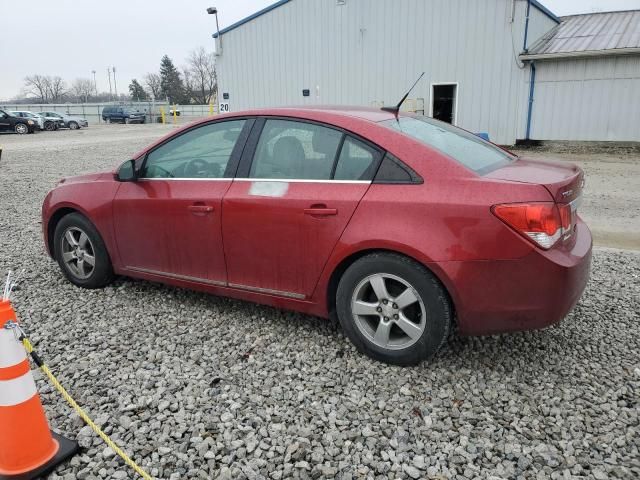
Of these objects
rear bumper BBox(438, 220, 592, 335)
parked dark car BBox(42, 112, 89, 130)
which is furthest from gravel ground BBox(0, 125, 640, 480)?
parked dark car BBox(42, 112, 89, 130)

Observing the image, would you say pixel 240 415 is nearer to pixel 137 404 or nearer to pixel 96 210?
pixel 137 404

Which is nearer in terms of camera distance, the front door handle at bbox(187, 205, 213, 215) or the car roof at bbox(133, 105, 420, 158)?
the car roof at bbox(133, 105, 420, 158)

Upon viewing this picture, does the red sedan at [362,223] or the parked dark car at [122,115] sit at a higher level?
the parked dark car at [122,115]

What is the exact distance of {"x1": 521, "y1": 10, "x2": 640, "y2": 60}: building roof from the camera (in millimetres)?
15148

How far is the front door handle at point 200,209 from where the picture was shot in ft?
11.9

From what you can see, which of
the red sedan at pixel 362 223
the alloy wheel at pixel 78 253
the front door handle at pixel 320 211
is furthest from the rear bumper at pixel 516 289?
the alloy wheel at pixel 78 253

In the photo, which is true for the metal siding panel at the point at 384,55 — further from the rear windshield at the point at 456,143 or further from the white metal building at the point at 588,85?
the rear windshield at the point at 456,143

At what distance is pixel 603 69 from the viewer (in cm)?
1538

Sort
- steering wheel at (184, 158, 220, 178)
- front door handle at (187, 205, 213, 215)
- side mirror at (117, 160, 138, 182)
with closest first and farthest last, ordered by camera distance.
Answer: front door handle at (187, 205, 213, 215), steering wheel at (184, 158, 220, 178), side mirror at (117, 160, 138, 182)

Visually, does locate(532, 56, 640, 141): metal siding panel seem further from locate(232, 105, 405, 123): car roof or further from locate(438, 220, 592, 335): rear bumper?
locate(438, 220, 592, 335): rear bumper

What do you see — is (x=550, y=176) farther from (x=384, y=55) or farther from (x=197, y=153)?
(x=384, y=55)

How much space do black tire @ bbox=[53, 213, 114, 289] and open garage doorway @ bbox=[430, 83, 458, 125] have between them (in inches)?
607

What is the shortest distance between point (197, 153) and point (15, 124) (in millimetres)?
31750

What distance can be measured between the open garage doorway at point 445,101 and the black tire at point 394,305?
625 inches
